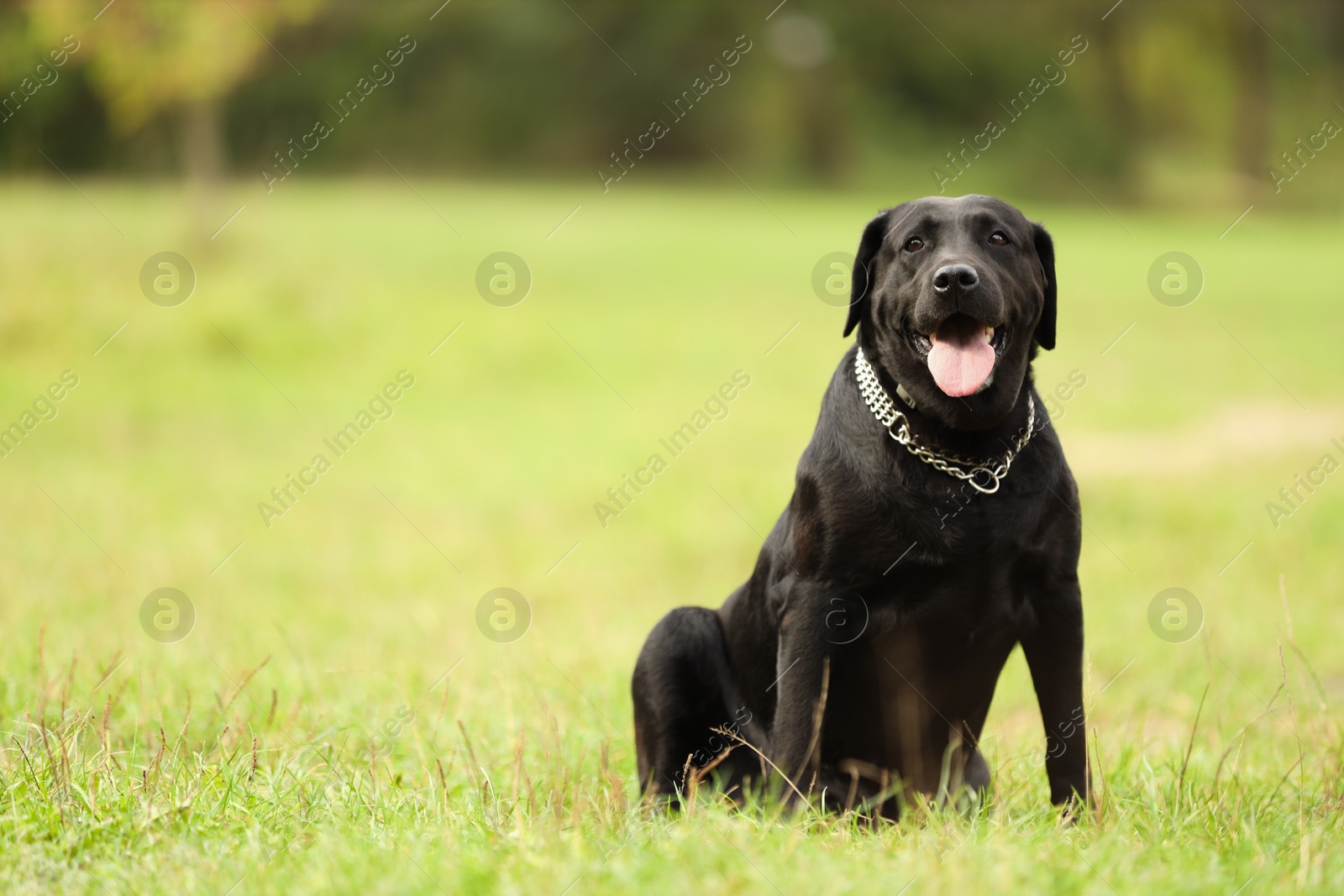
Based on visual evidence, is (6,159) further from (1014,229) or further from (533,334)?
(1014,229)

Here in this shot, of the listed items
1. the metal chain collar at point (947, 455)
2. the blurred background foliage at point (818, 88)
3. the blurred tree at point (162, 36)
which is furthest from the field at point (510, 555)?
the blurred background foliage at point (818, 88)

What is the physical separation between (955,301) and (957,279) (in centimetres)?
5

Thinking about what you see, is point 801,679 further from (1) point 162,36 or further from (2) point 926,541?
(1) point 162,36

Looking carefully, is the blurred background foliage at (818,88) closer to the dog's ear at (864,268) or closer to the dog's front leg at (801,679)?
the dog's ear at (864,268)

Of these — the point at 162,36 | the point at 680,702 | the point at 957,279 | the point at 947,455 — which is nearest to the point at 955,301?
the point at 957,279

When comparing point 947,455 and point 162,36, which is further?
point 162,36

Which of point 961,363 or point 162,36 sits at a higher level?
point 162,36

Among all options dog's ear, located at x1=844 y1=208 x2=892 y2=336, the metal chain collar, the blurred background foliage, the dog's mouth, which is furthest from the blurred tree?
the blurred background foliage

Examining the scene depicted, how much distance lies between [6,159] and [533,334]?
8493 mm

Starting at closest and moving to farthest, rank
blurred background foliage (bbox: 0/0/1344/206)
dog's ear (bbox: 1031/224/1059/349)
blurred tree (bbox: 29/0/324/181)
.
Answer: dog's ear (bbox: 1031/224/1059/349), blurred tree (bbox: 29/0/324/181), blurred background foliage (bbox: 0/0/1344/206)

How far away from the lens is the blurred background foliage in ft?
112

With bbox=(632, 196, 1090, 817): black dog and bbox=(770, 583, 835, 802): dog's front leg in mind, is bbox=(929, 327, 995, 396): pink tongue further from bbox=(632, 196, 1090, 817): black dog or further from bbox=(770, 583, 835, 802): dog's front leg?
bbox=(770, 583, 835, 802): dog's front leg

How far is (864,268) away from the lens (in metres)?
3.28

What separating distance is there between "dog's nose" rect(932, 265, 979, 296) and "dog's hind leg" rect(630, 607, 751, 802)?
49.1 inches
